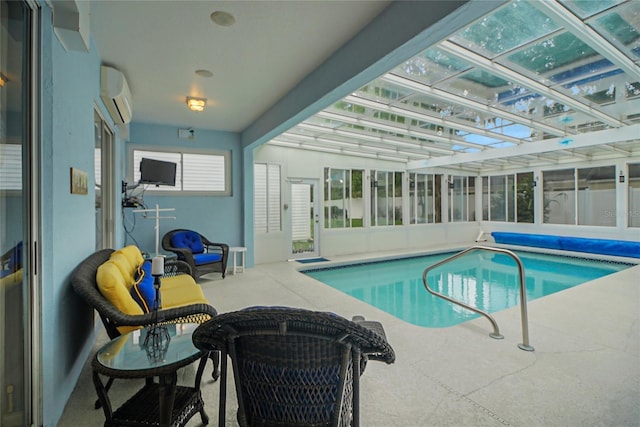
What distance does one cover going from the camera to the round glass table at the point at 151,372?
1489mm

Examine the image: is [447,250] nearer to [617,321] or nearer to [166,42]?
[617,321]

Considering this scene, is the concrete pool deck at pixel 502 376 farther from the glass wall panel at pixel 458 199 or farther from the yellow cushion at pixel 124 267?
the glass wall panel at pixel 458 199

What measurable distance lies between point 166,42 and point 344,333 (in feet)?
10.2

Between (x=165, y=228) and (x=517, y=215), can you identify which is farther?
(x=517, y=215)

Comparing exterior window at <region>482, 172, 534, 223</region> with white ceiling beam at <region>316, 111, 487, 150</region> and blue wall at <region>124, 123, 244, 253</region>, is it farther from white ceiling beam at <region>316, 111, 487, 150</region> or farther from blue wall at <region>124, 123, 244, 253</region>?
blue wall at <region>124, 123, 244, 253</region>

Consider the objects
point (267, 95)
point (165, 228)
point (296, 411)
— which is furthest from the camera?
point (165, 228)

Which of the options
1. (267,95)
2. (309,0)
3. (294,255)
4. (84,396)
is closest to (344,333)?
(84,396)

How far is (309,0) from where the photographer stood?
2.29 m

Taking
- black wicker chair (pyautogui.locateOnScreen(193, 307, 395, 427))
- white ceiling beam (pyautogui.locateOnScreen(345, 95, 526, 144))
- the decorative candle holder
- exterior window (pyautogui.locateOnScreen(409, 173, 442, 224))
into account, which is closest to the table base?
the decorative candle holder

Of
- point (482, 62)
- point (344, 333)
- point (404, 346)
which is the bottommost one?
point (404, 346)

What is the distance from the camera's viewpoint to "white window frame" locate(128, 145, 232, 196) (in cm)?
Result: 544

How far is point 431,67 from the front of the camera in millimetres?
3441

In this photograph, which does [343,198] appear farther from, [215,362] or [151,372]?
[151,372]

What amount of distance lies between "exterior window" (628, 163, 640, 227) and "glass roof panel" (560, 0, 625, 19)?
8508 millimetres
